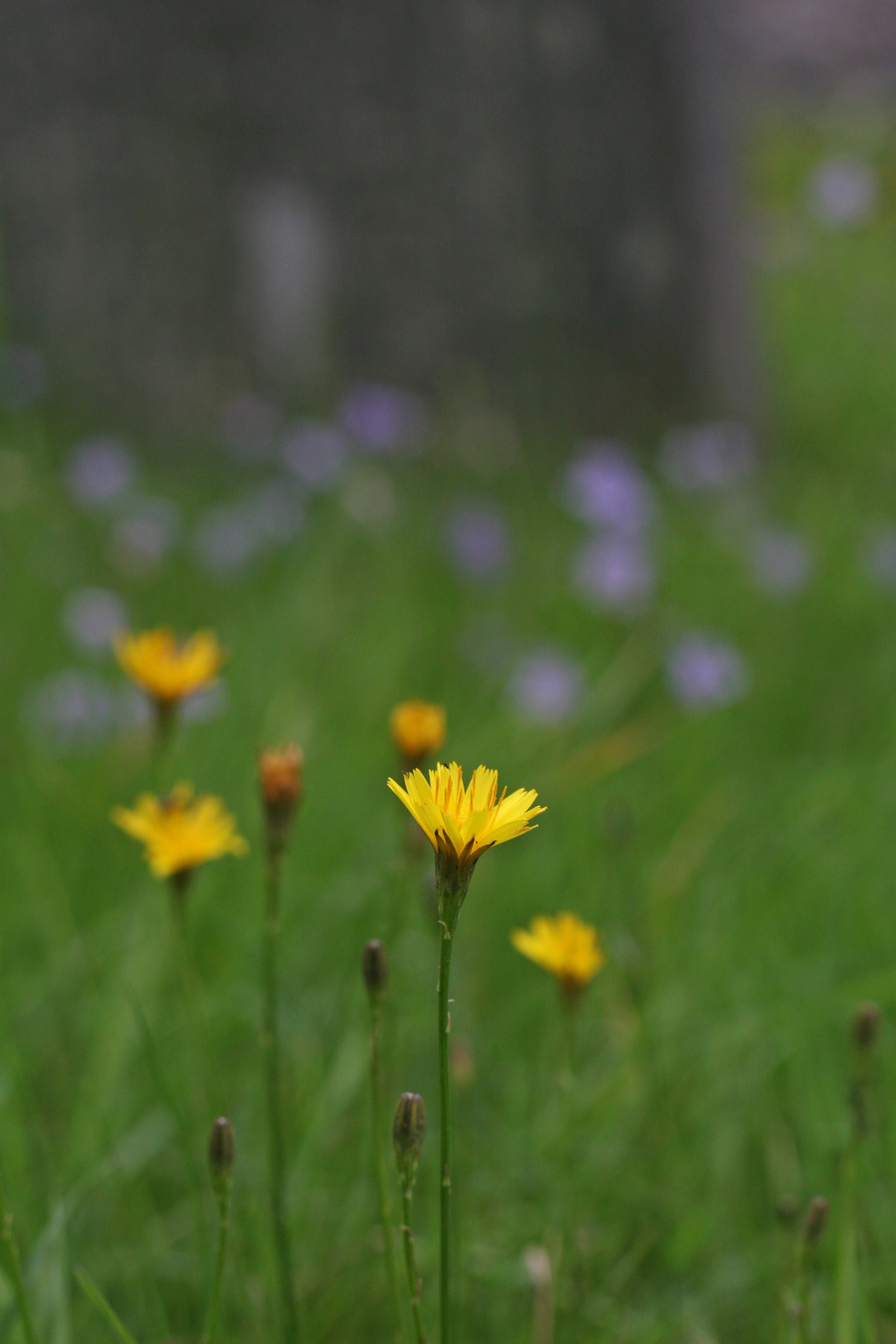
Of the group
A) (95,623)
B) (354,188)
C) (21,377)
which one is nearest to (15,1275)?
(95,623)

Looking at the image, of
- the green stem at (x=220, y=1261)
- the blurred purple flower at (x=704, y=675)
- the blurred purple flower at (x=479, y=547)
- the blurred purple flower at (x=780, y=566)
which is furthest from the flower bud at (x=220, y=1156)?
the blurred purple flower at (x=780, y=566)

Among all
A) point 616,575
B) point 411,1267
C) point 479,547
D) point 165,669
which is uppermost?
point 479,547

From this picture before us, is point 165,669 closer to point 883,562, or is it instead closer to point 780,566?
point 780,566

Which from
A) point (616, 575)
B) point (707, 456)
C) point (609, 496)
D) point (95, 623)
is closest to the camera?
point (95, 623)

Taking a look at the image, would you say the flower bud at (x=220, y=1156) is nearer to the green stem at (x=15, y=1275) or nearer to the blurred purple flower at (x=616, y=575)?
the green stem at (x=15, y=1275)

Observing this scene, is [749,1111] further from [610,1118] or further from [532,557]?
[532,557]
